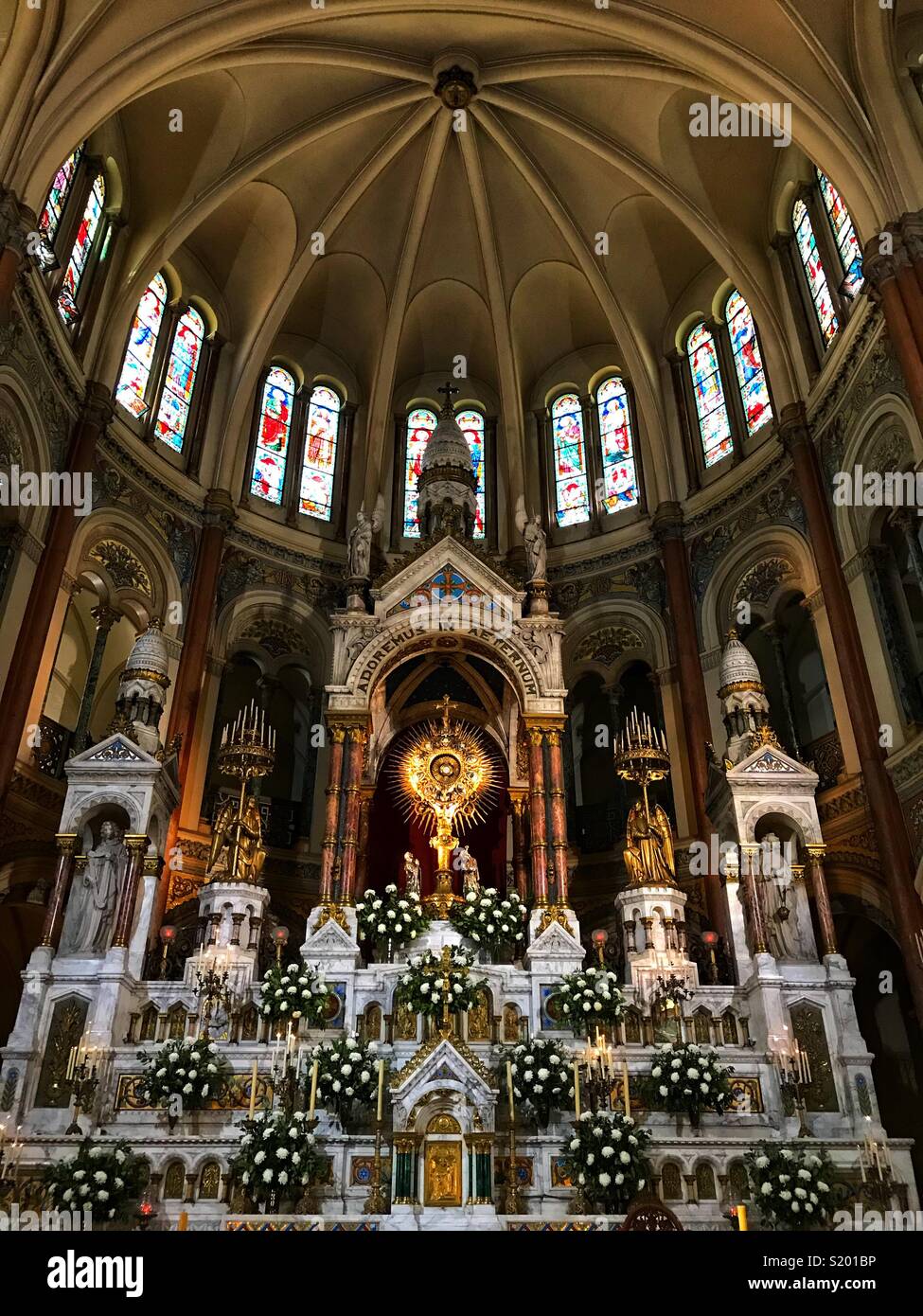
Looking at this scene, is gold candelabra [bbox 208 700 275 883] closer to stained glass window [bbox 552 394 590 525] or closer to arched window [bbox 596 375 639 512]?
stained glass window [bbox 552 394 590 525]

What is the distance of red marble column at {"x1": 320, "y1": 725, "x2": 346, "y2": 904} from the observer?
15320 millimetres

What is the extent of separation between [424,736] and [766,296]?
39.0 ft

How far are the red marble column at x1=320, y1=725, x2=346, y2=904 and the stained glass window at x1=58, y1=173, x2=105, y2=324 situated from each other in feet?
30.5

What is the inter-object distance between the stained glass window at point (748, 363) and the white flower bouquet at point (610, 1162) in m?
15.3

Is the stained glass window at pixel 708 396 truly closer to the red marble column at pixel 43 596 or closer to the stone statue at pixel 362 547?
the stone statue at pixel 362 547

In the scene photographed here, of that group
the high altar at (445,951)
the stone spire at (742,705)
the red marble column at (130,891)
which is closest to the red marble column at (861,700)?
the high altar at (445,951)

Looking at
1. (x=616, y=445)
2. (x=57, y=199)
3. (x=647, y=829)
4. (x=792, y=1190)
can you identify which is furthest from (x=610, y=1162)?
(x=57, y=199)

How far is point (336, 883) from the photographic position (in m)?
15.4

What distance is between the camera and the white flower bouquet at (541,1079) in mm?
11211

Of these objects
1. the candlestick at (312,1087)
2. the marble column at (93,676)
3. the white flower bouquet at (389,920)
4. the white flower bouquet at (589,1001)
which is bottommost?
the candlestick at (312,1087)

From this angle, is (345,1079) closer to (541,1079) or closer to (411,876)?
(541,1079)

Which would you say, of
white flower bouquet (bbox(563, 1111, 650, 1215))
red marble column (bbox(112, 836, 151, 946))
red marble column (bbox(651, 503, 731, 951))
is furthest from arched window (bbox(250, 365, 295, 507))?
white flower bouquet (bbox(563, 1111, 650, 1215))

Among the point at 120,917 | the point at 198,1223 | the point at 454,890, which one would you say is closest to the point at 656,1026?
the point at 454,890
